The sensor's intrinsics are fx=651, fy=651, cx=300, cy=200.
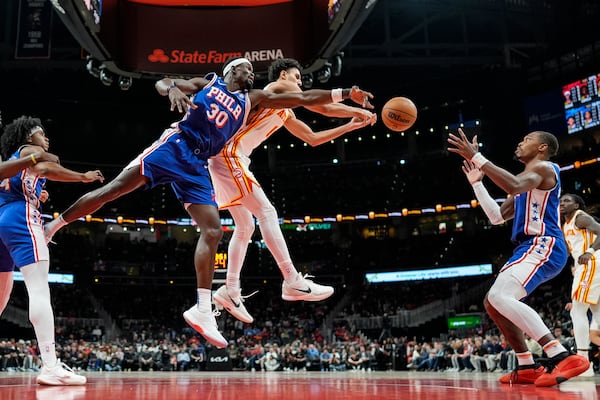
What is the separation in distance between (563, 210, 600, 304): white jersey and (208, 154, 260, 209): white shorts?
4.60 meters

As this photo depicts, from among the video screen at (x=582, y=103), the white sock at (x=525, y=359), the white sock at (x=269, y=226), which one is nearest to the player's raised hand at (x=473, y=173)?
the white sock at (x=525, y=359)

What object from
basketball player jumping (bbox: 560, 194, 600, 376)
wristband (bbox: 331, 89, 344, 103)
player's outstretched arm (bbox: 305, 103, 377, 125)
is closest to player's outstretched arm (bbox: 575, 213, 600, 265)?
basketball player jumping (bbox: 560, 194, 600, 376)

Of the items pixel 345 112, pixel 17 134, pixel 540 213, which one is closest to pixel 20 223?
pixel 17 134

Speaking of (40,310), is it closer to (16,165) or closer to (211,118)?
(16,165)

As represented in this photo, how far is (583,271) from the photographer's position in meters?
7.93

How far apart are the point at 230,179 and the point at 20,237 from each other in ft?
5.56

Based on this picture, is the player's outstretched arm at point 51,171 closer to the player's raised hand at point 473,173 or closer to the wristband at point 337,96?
the wristband at point 337,96

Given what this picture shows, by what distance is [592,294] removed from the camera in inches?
309

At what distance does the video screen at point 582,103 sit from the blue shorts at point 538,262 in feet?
67.8

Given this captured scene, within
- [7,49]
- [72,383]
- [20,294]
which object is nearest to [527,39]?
[7,49]

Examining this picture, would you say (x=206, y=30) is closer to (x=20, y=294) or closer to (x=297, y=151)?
(x=20, y=294)

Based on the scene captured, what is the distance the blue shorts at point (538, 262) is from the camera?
540 cm

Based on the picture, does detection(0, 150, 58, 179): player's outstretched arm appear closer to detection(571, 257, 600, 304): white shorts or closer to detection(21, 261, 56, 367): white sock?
detection(21, 261, 56, 367): white sock

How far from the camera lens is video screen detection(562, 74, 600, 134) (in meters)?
24.3
